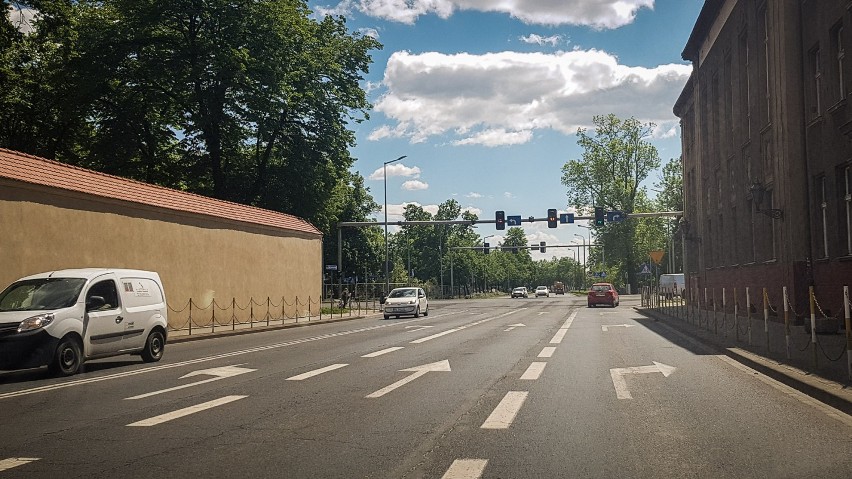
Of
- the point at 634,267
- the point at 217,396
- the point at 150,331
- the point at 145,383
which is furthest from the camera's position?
the point at 634,267

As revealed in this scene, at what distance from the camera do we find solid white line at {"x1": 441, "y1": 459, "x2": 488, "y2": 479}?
571 centimetres

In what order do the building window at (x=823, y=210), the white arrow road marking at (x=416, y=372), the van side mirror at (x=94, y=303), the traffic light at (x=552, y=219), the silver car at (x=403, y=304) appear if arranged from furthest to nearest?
the traffic light at (x=552, y=219), the silver car at (x=403, y=304), the building window at (x=823, y=210), the van side mirror at (x=94, y=303), the white arrow road marking at (x=416, y=372)

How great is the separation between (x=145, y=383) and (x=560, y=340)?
11.6m

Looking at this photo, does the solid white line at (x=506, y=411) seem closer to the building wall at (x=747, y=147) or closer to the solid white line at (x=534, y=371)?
the solid white line at (x=534, y=371)

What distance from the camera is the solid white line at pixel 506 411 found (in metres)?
7.93

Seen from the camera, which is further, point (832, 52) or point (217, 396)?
point (832, 52)

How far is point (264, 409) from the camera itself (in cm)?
911

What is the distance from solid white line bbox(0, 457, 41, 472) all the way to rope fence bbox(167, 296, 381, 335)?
57.9 ft

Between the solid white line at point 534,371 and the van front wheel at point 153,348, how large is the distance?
25.1 ft

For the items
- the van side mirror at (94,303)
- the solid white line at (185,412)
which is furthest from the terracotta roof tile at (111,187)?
the solid white line at (185,412)

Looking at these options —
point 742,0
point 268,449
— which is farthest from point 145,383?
point 742,0

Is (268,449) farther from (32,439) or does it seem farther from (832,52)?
(832,52)

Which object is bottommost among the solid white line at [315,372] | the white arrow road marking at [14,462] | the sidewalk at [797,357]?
the solid white line at [315,372]

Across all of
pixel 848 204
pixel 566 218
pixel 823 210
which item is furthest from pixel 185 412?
pixel 566 218
